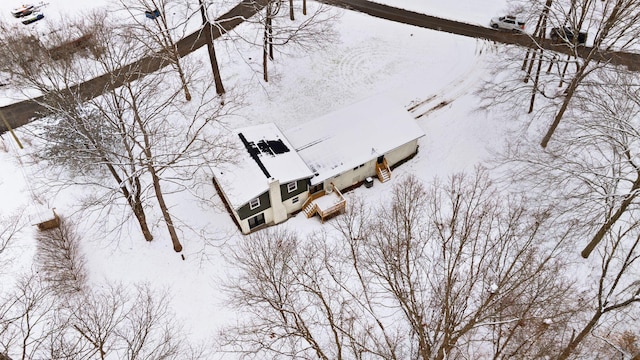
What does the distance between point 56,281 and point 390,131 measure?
2021 cm

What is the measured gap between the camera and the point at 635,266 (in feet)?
74.8

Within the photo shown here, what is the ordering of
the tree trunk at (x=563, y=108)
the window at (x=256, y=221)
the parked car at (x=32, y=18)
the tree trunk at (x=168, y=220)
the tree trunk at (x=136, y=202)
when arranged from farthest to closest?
the parked car at (x=32, y=18), the window at (x=256, y=221), the tree trunk at (x=563, y=108), the tree trunk at (x=168, y=220), the tree trunk at (x=136, y=202)

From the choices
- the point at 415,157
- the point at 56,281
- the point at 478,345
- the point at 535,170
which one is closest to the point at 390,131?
the point at 415,157

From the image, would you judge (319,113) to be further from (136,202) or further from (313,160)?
(136,202)

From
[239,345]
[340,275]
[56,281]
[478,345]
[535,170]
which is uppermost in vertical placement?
[56,281]

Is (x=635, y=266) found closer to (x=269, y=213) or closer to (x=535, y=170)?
(x=535, y=170)

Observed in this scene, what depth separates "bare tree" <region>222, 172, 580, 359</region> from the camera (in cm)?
1688

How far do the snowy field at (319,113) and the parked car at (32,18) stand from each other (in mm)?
961

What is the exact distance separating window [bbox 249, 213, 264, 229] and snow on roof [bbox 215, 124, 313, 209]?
79.0 inches

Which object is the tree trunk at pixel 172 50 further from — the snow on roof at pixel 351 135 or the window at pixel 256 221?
the window at pixel 256 221

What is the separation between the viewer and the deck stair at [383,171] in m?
28.1

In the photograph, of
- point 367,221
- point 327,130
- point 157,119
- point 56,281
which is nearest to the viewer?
point 56,281

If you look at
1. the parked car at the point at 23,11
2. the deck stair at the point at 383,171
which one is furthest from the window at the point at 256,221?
the parked car at the point at 23,11

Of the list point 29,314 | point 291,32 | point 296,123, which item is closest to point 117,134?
point 29,314
